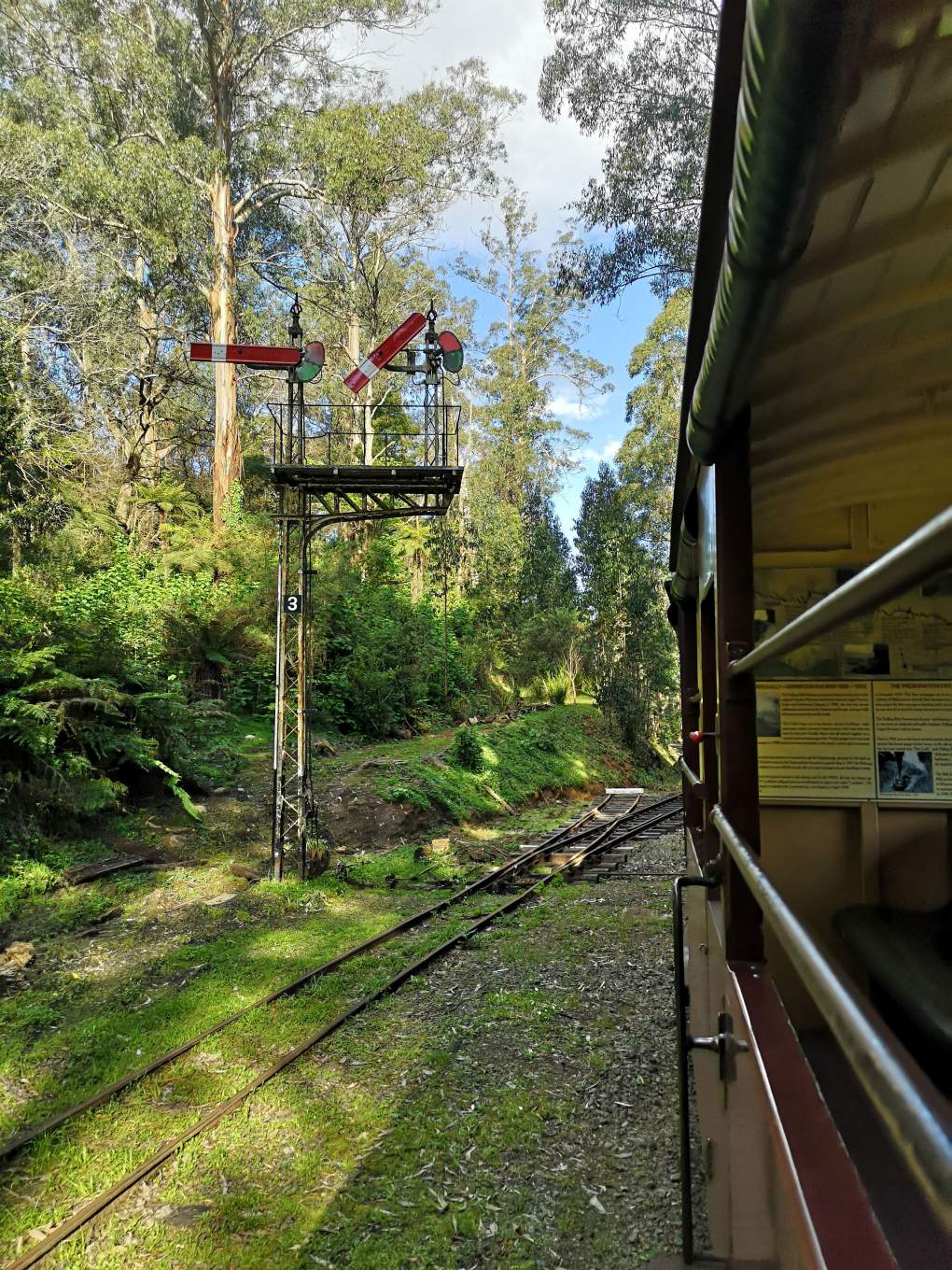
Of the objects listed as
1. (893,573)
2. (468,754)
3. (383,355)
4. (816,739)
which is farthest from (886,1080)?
(468,754)

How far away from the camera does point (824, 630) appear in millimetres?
1027

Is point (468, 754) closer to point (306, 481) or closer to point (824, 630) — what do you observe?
point (306, 481)

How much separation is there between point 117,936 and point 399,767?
7.04 metres

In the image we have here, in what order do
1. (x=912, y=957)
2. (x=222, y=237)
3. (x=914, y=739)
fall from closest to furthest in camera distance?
(x=912, y=957) → (x=914, y=739) → (x=222, y=237)

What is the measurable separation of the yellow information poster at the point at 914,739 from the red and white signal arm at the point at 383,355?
7.25 metres

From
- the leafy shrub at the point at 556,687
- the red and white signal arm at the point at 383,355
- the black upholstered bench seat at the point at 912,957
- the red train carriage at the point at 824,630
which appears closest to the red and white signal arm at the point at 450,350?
the red and white signal arm at the point at 383,355

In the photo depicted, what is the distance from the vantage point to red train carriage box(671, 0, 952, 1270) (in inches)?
37.1

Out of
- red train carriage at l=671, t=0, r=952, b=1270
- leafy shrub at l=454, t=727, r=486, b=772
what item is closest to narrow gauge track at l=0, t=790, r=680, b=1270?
leafy shrub at l=454, t=727, r=486, b=772

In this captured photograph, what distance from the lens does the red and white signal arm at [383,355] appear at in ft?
30.5

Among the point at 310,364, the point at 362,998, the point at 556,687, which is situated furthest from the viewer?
the point at 556,687

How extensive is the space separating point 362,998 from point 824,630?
5.90 meters

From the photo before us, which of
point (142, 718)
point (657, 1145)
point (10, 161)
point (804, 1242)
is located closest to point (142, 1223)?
point (657, 1145)

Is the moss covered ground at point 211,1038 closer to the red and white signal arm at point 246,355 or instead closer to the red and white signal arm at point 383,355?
the red and white signal arm at point 246,355

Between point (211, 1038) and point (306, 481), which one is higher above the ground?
point (306, 481)
